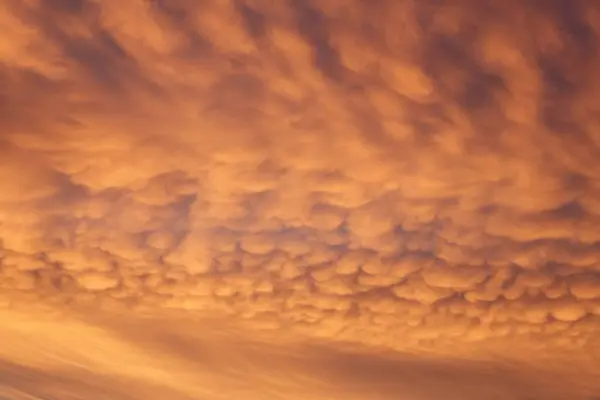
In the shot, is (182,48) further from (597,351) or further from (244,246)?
(597,351)

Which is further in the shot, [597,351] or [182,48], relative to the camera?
[597,351]

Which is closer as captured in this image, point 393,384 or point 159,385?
point 393,384

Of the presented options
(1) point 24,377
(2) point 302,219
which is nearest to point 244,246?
(2) point 302,219

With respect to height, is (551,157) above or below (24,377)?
above

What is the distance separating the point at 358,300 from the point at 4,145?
37.6 inches

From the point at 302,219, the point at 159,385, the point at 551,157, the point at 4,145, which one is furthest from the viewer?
the point at 159,385

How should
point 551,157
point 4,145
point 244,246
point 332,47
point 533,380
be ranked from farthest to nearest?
1. point 533,380
2. point 244,246
3. point 4,145
4. point 551,157
5. point 332,47

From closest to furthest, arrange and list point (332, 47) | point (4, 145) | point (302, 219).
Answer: point (332, 47) → point (4, 145) → point (302, 219)

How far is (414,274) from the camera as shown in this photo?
1878 mm

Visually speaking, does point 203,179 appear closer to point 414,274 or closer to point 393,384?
point 414,274

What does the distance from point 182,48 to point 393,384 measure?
149cm

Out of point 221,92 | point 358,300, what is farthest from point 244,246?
point 221,92

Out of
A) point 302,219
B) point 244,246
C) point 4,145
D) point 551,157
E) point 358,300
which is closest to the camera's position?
point 551,157

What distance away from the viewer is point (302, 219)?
1727mm
